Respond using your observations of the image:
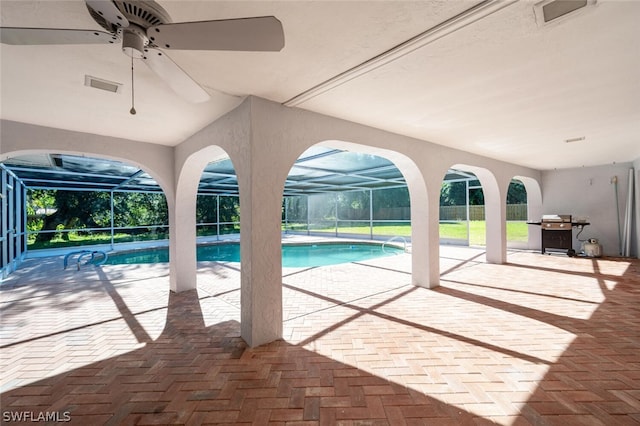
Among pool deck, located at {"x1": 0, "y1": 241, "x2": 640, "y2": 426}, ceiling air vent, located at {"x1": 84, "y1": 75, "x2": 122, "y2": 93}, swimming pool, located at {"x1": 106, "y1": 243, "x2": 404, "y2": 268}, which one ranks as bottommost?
swimming pool, located at {"x1": 106, "y1": 243, "x2": 404, "y2": 268}

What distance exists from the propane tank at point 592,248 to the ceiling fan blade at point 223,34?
940 centimetres

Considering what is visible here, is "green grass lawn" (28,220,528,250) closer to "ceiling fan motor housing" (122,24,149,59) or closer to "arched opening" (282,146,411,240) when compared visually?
"arched opening" (282,146,411,240)

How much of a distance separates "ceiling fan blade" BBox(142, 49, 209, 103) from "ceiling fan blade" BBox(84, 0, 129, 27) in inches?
6.4

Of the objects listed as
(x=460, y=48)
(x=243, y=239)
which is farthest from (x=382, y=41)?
(x=243, y=239)

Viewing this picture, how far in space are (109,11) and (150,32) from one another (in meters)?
0.16

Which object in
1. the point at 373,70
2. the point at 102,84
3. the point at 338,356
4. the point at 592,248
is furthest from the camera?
the point at 592,248

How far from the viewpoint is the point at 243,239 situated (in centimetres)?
281

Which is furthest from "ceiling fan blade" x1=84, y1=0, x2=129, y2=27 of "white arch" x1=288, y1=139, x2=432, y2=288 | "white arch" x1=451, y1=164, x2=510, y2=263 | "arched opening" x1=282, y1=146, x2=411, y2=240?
"arched opening" x1=282, y1=146, x2=411, y2=240

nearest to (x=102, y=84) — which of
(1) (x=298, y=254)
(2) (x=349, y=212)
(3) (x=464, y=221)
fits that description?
(1) (x=298, y=254)

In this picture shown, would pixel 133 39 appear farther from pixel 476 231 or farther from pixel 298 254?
pixel 476 231

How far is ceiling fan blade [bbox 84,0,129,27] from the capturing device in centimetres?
113

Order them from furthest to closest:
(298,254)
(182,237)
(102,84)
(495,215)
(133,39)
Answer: (298,254), (495,215), (182,237), (102,84), (133,39)

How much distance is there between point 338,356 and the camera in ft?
8.15

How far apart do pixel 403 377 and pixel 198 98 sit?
2644mm
